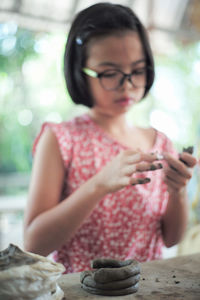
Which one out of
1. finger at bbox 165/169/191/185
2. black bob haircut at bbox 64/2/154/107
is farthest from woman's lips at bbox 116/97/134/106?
finger at bbox 165/169/191/185

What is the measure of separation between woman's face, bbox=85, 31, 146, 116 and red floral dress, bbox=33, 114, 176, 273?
178 millimetres

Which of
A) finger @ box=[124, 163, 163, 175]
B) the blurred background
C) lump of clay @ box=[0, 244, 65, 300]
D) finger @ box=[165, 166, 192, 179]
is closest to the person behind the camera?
lump of clay @ box=[0, 244, 65, 300]

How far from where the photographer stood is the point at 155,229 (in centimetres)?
125

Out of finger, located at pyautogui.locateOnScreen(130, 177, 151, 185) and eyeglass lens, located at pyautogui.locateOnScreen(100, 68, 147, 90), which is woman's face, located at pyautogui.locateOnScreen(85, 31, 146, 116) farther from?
finger, located at pyautogui.locateOnScreen(130, 177, 151, 185)

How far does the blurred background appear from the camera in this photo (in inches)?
93.4

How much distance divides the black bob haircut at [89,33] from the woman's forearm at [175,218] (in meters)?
0.39

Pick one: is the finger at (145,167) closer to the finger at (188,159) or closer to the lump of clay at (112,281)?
the finger at (188,159)

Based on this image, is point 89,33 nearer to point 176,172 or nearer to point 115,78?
point 115,78

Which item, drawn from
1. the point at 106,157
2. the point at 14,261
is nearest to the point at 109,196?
the point at 106,157

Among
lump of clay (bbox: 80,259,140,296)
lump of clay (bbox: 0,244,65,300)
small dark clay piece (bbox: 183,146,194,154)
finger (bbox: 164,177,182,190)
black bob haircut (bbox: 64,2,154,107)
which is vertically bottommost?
lump of clay (bbox: 80,259,140,296)

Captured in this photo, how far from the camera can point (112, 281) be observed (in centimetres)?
68

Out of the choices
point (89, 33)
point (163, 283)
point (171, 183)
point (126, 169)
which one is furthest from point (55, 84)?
point (163, 283)

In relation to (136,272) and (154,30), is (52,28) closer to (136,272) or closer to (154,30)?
(154,30)

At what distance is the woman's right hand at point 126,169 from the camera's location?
2.97 ft
